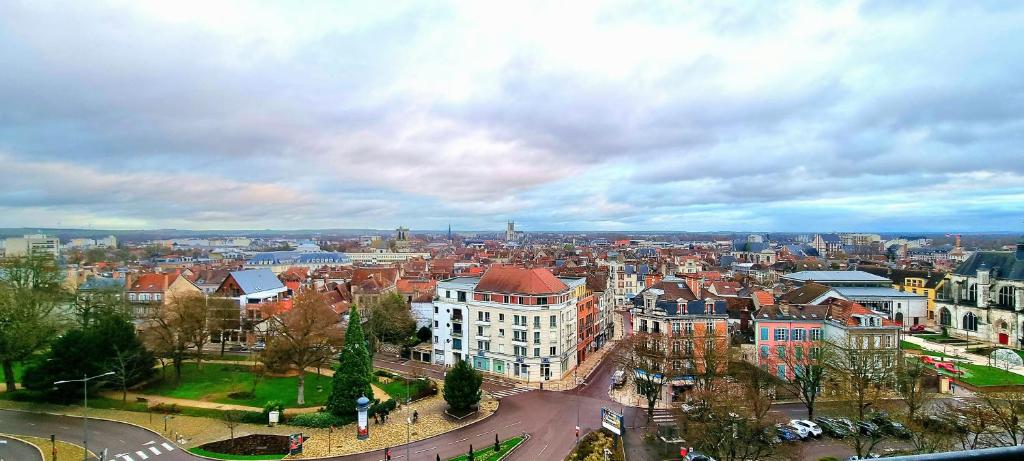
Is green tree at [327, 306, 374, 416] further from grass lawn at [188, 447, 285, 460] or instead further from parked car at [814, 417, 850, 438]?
parked car at [814, 417, 850, 438]

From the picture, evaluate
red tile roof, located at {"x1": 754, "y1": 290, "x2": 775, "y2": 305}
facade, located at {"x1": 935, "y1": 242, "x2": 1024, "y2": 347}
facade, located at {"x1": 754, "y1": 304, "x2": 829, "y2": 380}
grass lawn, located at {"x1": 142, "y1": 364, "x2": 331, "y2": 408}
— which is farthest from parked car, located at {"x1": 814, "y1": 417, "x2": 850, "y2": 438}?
facade, located at {"x1": 935, "y1": 242, "x2": 1024, "y2": 347}

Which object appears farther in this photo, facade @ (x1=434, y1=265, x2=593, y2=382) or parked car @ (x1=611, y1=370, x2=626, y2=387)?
facade @ (x1=434, y1=265, x2=593, y2=382)

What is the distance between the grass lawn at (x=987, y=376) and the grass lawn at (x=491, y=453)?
41.5 meters

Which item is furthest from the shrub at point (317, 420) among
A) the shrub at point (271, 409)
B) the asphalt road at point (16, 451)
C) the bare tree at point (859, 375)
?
the bare tree at point (859, 375)

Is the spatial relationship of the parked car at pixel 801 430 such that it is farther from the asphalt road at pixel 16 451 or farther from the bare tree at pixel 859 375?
the asphalt road at pixel 16 451

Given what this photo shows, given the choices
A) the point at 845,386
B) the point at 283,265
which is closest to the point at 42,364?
the point at 845,386

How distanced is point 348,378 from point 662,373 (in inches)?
936

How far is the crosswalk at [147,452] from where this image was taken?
34.5 metres

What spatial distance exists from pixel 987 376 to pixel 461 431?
48.8 m

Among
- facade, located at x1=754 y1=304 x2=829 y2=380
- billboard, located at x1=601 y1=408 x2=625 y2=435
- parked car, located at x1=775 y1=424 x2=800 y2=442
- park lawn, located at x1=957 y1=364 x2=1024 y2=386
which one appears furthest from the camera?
facade, located at x1=754 y1=304 x2=829 y2=380

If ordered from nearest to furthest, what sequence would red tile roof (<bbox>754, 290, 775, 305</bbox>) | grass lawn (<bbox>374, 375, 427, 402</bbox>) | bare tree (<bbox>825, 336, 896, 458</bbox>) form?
bare tree (<bbox>825, 336, 896, 458</bbox>), grass lawn (<bbox>374, 375, 427, 402</bbox>), red tile roof (<bbox>754, 290, 775, 305</bbox>)

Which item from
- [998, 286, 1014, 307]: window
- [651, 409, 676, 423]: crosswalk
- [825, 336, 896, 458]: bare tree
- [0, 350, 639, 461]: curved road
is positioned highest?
[998, 286, 1014, 307]: window

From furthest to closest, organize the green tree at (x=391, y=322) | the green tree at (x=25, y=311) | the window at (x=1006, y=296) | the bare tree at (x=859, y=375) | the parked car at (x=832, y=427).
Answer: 1. the window at (x=1006, y=296)
2. the green tree at (x=391, y=322)
3. the green tree at (x=25, y=311)
4. the parked car at (x=832, y=427)
5. the bare tree at (x=859, y=375)

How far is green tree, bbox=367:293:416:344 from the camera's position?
63.4 meters
